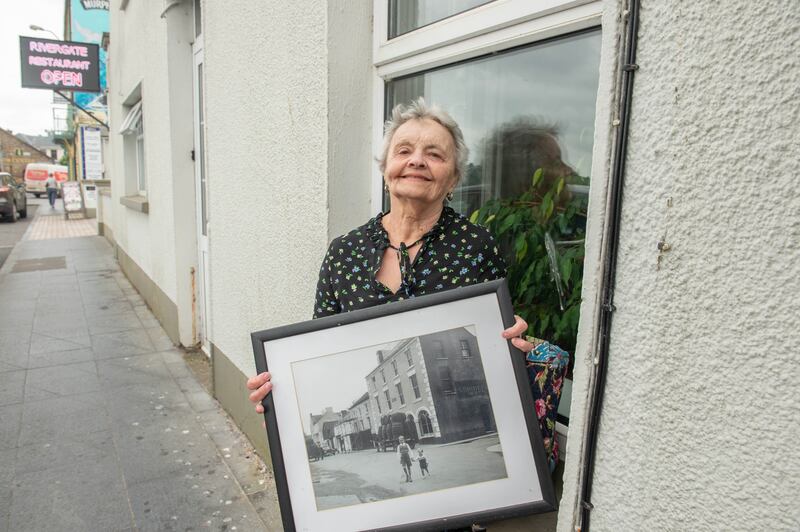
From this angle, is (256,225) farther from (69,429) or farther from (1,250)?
(1,250)

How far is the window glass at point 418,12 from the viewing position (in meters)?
2.04

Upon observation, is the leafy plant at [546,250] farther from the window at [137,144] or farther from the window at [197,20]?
the window at [137,144]

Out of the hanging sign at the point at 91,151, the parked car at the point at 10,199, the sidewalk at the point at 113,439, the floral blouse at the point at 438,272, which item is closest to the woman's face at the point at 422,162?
the floral blouse at the point at 438,272

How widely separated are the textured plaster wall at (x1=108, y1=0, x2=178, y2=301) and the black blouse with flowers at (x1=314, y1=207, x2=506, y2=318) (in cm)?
408

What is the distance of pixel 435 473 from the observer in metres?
1.29

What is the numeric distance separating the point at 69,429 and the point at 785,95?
4.39 meters

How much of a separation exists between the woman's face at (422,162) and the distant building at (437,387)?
48 centimetres

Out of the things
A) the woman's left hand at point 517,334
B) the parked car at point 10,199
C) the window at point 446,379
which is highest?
the woman's left hand at point 517,334

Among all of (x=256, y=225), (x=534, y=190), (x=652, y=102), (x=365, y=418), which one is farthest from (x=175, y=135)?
(x=652, y=102)

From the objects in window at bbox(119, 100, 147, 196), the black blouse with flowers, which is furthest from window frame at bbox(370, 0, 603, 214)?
window at bbox(119, 100, 147, 196)

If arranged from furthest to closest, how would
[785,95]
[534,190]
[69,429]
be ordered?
[69,429], [534,190], [785,95]

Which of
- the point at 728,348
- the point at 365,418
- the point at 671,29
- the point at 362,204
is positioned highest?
the point at 671,29

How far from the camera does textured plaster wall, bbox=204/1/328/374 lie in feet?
8.04

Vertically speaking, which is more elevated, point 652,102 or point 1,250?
point 652,102
